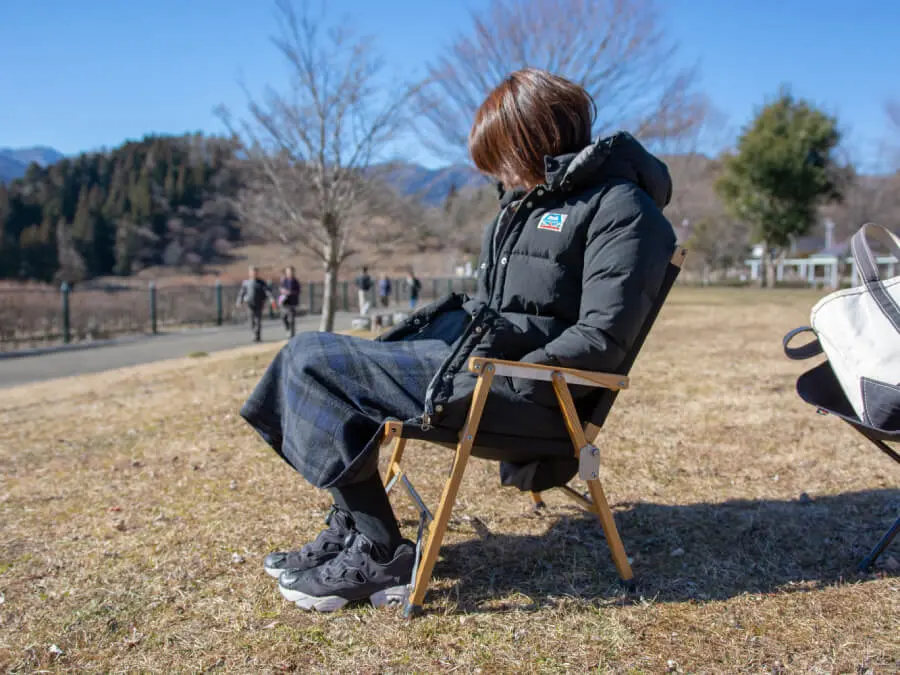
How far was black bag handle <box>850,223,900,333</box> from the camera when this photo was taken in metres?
2.17

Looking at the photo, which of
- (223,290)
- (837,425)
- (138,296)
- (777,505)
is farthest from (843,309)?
(223,290)

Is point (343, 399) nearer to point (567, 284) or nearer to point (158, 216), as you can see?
point (567, 284)

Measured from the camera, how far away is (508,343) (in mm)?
2070

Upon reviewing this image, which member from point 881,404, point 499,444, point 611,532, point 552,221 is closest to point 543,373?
point 499,444

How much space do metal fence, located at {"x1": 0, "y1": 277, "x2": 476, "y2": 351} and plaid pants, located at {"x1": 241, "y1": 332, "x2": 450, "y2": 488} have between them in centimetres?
1215

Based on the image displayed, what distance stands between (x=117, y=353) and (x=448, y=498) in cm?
1473

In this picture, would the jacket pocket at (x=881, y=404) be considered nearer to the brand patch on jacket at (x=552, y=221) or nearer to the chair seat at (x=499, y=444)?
the chair seat at (x=499, y=444)

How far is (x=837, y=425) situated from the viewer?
4383mm

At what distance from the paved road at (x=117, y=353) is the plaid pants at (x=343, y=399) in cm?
1046

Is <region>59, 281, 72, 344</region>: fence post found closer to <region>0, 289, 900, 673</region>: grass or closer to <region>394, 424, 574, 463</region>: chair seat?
<region>0, 289, 900, 673</region>: grass

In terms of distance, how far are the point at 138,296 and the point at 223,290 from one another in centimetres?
406

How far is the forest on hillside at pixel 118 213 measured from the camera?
5056 cm

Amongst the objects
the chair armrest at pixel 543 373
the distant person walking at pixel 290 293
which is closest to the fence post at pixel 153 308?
the distant person walking at pixel 290 293

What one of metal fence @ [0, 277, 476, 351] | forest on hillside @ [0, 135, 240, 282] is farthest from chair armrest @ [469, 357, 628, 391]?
forest on hillside @ [0, 135, 240, 282]
